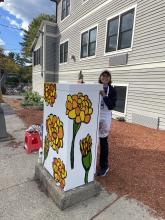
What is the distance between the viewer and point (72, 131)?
2.64 metres

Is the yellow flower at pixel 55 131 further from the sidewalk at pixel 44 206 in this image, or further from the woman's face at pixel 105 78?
the woman's face at pixel 105 78

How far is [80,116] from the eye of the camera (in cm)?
269

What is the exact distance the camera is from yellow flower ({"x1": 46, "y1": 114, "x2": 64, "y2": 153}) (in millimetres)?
2760

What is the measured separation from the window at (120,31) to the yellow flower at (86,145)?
6730 mm

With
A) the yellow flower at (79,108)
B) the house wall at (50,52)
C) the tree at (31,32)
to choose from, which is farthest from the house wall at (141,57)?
the tree at (31,32)

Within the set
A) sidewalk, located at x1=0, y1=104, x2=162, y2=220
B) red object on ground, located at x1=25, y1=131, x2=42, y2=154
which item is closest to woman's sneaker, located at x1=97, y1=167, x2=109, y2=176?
sidewalk, located at x1=0, y1=104, x2=162, y2=220

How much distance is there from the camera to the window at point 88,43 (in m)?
11.5

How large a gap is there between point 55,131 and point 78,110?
520 millimetres

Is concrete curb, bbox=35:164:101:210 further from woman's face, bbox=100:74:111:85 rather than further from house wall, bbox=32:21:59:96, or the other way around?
house wall, bbox=32:21:59:96

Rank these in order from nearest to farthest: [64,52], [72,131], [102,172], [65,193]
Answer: [72,131] < [65,193] < [102,172] < [64,52]

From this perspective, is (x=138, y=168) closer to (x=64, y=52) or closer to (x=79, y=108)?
(x=79, y=108)

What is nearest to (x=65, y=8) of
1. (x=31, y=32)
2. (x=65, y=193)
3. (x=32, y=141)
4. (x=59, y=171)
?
(x=32, y=141)

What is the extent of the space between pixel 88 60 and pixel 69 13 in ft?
16.8

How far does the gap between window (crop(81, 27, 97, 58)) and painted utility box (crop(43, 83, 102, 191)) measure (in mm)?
9115
